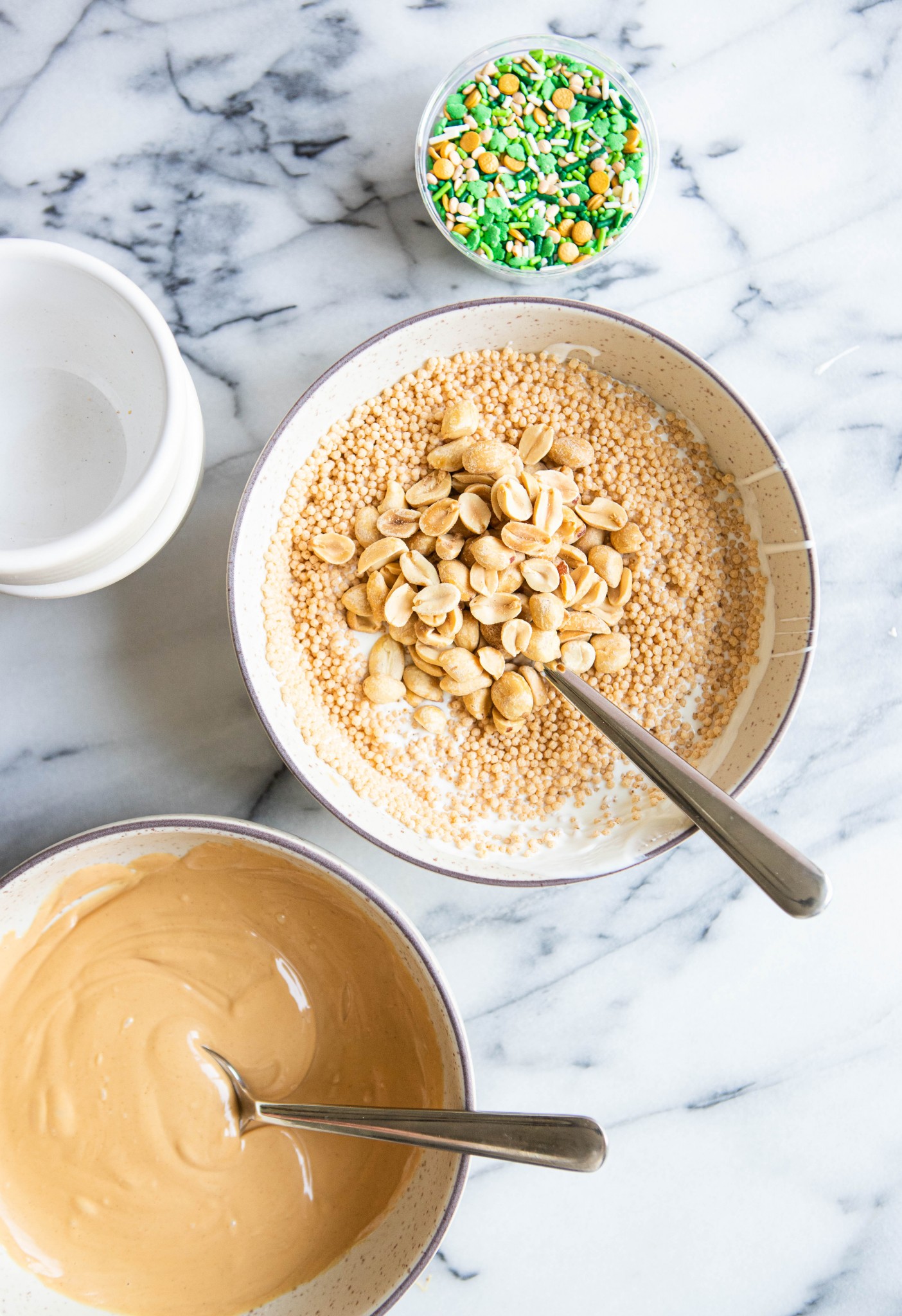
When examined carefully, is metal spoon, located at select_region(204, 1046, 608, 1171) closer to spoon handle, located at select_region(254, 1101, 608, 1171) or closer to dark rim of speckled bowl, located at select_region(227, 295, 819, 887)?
spoon handle, located at select_region(254, 1101, 608, 1171)

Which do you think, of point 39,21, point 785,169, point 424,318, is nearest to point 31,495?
point 424,318

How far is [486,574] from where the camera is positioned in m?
0.90

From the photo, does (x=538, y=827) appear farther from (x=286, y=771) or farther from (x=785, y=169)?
(x=785, y=169)

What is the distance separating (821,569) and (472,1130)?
2.27ft

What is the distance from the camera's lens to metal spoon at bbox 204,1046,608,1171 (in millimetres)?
683

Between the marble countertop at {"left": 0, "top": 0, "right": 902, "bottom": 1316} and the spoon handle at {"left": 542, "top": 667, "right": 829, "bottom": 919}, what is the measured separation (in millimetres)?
276

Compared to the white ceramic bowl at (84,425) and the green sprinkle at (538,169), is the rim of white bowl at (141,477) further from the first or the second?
the green sprinkle at (538,169)

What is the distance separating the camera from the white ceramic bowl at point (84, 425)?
30.2 inches

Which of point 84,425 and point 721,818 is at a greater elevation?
point 84,425

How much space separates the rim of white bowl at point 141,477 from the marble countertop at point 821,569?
A: 197 mm

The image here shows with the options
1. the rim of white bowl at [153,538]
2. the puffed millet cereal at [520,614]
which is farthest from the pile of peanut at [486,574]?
the rim of white bowl at [153,538]

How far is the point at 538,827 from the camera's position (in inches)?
37.9

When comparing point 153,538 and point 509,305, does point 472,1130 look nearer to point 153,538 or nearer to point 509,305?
point 153,538

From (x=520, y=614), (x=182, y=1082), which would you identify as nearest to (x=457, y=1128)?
(x=182, y=1082)
